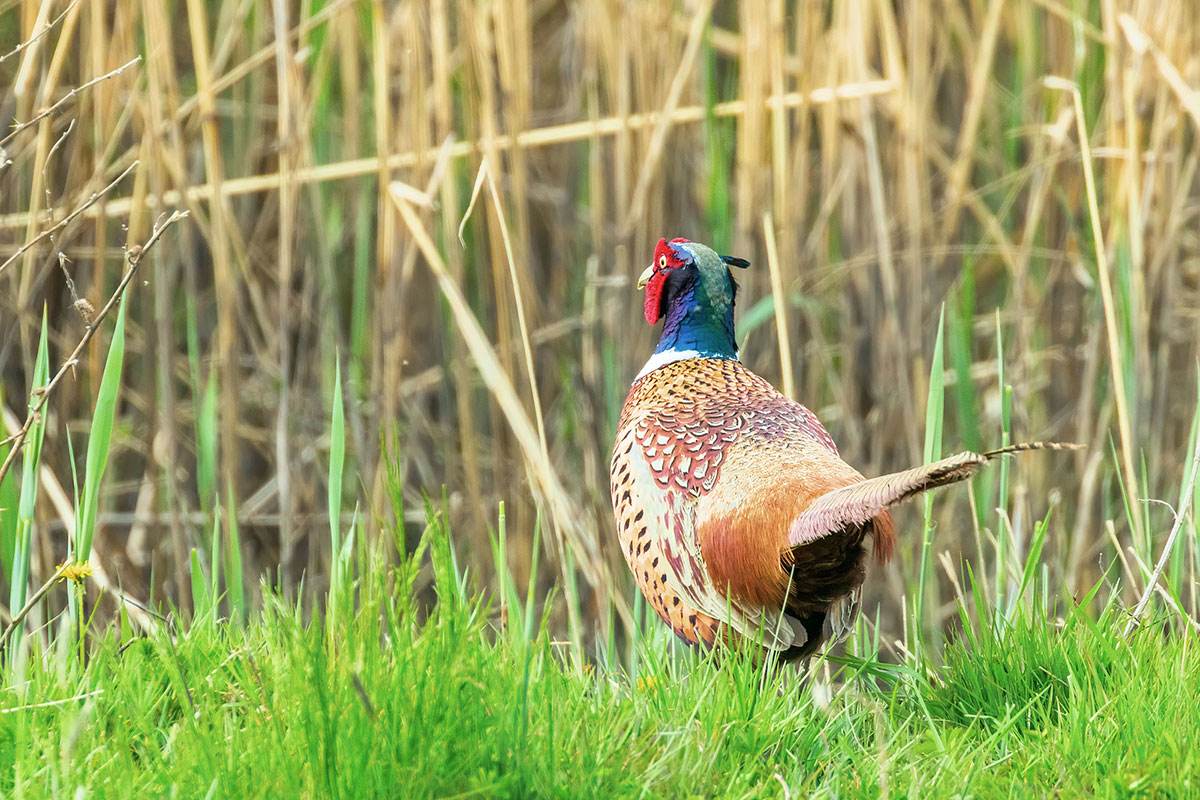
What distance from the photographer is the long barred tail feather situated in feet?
4.75

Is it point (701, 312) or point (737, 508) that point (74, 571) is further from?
point (701, 312)

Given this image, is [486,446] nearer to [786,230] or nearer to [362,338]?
[362,338]

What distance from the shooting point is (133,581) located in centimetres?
337

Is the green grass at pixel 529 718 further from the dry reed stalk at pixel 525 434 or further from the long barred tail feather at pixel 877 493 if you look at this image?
the dry reed stalk at pixel 525 434

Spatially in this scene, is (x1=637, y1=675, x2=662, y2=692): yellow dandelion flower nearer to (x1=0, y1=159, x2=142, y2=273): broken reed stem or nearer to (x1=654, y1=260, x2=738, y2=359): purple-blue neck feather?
(x1=654, y1=260, x2=738, y2=359): purple-blue neck feather

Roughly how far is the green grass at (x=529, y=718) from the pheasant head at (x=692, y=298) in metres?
0.76

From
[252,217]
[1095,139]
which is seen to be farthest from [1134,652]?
[252,217]

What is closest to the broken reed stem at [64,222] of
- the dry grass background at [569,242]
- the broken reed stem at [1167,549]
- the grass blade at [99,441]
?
the grass blade at [99,441]

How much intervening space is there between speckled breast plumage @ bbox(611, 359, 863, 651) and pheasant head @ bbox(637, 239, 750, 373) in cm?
12

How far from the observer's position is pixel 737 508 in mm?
1946

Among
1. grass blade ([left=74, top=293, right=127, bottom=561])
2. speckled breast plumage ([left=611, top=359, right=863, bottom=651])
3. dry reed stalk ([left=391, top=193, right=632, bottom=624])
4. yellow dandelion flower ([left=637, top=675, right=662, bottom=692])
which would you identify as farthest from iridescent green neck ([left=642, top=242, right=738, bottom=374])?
grass blade ([left=74, top=293, right=127, bottom=561])

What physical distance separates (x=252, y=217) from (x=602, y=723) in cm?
278

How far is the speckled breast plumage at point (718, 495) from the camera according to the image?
75.2 inches

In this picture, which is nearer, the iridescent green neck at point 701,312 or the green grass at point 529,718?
the green grass at point 529,718
